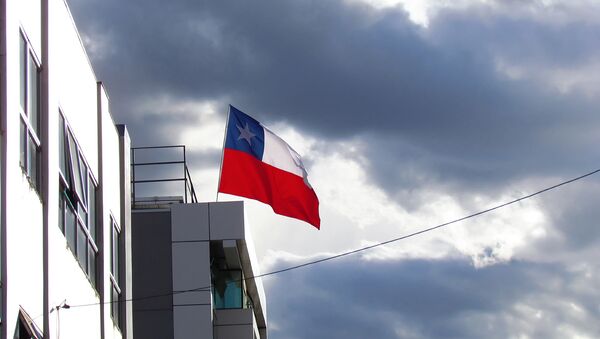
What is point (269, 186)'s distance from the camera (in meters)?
33.5

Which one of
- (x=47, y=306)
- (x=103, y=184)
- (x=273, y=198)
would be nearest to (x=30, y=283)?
(x=47, y=306)

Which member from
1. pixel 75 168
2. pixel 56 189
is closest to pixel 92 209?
pixel 75 168

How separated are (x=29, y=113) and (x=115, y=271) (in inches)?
366

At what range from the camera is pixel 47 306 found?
21.5m

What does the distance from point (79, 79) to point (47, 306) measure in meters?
6.18

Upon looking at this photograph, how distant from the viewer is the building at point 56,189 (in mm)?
19172

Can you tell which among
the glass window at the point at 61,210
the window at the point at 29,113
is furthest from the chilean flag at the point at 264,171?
the window at the point at 29,113

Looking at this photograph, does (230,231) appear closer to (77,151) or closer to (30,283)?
(77,151)

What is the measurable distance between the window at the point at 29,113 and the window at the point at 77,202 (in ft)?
5.90

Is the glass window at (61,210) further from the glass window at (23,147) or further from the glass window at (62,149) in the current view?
the glass window at (23,147)

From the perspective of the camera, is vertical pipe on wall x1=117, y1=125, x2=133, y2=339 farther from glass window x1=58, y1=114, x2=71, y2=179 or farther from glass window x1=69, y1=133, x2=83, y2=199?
glass window x1=58, y1=114, x2=71, y2=179

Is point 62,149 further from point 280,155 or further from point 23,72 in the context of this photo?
point 280,155

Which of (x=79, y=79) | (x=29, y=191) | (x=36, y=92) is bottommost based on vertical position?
(x=29, y=191)

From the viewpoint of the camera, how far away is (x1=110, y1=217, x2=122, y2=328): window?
29219mm
